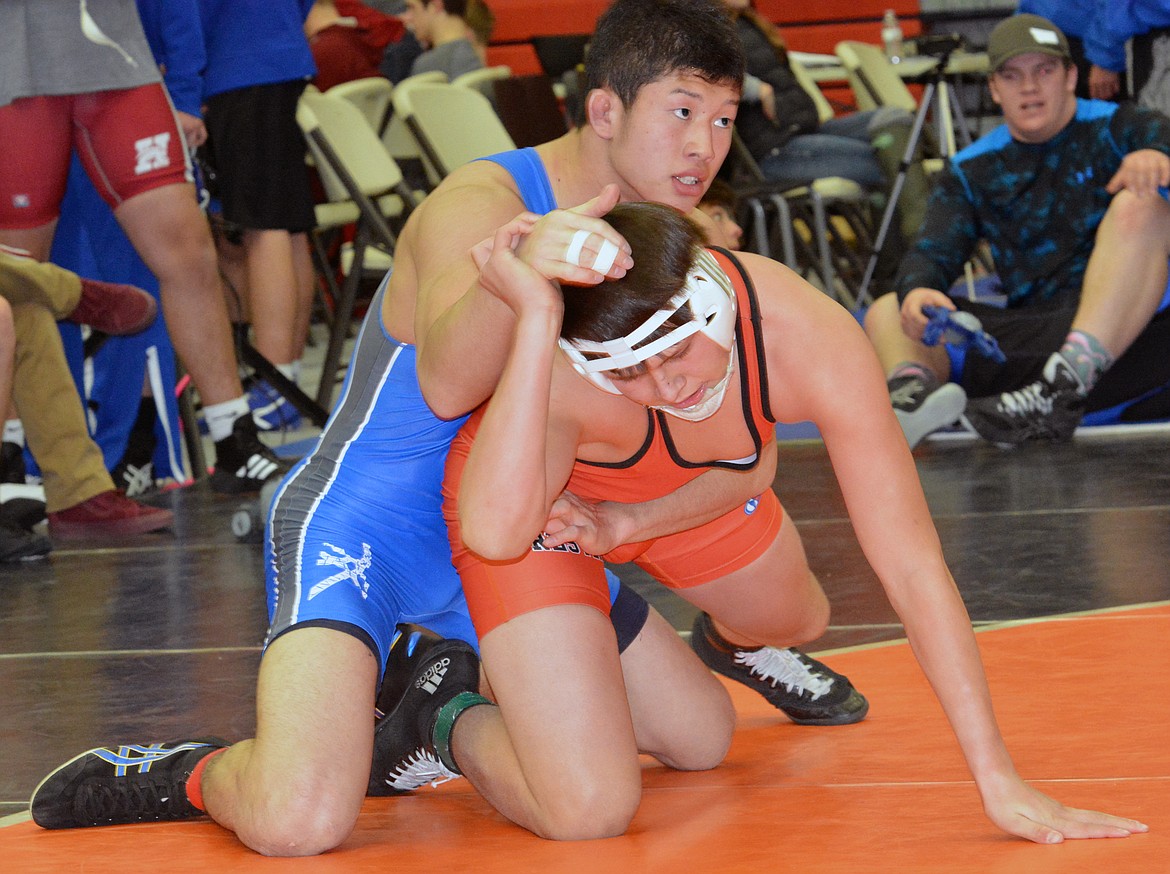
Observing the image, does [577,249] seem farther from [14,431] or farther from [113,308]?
[14,431]

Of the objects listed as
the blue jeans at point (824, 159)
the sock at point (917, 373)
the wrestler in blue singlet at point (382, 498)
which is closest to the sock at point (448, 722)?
the wrestler in blue singlet at point (382, 498)

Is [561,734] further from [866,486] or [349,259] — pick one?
[349,259]

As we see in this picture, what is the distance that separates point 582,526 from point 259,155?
350 centimetres

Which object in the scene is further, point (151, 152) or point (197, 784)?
point (151, 152)

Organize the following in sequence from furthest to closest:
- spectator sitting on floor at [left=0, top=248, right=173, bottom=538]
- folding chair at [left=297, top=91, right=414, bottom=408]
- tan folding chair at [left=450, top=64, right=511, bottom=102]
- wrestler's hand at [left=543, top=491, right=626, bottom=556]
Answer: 1. tan folding chair at [left=450, top=64, right=511, bottom=102]
2. folding chair at [left=297, top=91, right=414, bottom=408]
3. spectator sitting on floor at [left=0, top=248, right=173, bottom=538]
4. wrestler's hand at [left=543, top=491, right=626, bottom=556]

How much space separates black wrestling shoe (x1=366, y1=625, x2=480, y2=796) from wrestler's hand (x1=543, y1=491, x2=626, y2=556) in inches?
9.9

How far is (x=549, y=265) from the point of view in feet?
5.53

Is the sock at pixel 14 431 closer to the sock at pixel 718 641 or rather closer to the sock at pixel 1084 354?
the sock at pixel 718 641

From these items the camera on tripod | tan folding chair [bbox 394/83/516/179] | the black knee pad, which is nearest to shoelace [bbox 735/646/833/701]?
A: the black knee pad

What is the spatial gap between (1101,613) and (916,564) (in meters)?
1.04

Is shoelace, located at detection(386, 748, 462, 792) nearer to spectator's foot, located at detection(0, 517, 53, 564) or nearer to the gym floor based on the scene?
the gym floor

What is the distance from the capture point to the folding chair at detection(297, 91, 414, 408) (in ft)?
18.5

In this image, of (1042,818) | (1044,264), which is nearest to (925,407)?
(1044,264)

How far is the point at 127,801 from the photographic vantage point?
2070mm
